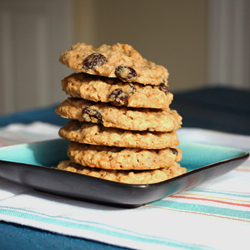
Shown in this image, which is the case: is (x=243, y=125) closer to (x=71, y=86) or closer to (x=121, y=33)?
(x=71, y=86)

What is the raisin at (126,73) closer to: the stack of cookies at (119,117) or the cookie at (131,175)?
the stack of cookies at (119,117)

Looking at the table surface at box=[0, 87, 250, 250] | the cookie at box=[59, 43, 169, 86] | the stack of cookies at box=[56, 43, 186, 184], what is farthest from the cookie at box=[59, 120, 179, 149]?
the table surface at box=[0, 87, 250, 250]

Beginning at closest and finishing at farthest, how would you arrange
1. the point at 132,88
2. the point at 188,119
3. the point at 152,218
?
the point at 152,218
the point at 132,88
the point at 188,119

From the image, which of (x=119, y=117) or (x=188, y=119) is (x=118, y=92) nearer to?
(x=119, y=117)

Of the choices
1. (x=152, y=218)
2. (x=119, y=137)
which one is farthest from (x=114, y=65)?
(x=152, y=218)

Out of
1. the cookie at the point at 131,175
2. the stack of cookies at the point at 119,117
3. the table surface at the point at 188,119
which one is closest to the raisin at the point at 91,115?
the stack of cookies at the point at 119,117

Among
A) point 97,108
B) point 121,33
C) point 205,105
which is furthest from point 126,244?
point 121,33
